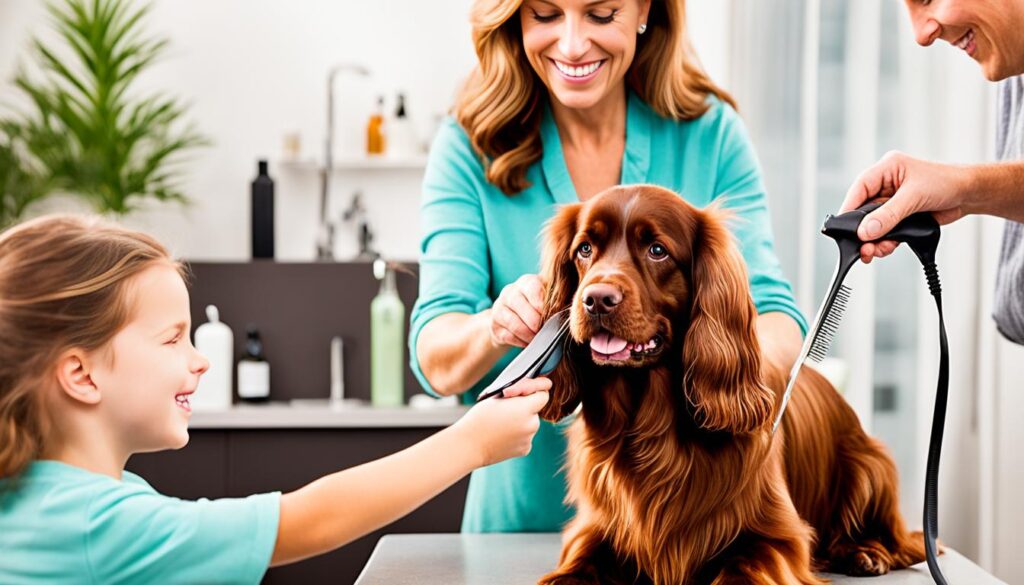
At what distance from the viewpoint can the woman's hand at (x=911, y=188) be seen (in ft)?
4.50

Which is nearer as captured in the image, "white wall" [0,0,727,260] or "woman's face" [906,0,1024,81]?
"woman's face" [906,0,1024,81]

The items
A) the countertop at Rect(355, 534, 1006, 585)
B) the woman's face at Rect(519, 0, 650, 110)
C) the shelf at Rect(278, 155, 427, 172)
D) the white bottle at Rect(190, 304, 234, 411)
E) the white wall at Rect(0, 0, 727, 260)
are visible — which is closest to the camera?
the countertop at Rect(355, 534, 1006, 585)

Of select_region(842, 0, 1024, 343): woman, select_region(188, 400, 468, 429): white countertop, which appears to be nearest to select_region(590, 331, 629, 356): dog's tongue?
select_region(842, 0, 1024, 343): woman

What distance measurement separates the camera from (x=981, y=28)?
159 centimetres

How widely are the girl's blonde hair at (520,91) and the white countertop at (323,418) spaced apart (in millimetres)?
1910

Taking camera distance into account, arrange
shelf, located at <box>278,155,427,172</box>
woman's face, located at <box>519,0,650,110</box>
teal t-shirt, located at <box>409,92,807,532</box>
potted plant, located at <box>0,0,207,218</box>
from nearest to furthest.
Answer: woman's face, located at <box>519,0,650,110</box> < teal t-shirt, located at <box>409,92,807,532</box> < potted plant, located at <box>0,0,207,218</box> < shelf, located at <box>278,155,427,172</box>

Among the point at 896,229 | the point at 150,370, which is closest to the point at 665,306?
the point at 896,229

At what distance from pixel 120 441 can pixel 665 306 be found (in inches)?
27.4

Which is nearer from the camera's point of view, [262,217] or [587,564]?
[587,564]

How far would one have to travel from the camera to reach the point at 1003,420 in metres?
3.72

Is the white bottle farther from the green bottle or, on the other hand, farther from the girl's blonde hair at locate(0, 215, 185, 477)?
the girl's blonde hair at locate(0, 215, 185, 477)

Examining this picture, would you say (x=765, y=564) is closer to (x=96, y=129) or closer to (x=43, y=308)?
(x=43, y=308)

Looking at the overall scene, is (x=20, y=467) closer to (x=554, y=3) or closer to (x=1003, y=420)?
(x=554, y=3)

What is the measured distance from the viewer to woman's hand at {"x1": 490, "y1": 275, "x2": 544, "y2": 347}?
1.43 metres
